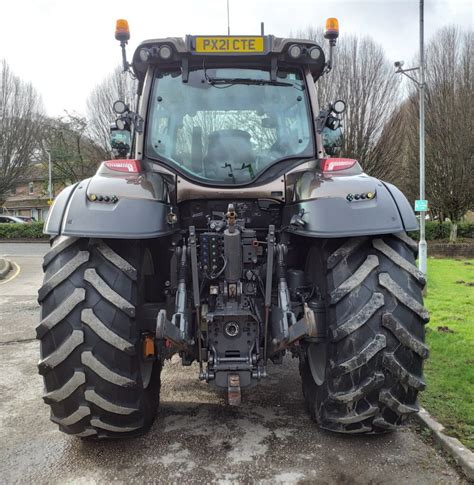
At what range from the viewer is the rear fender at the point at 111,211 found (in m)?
2.71

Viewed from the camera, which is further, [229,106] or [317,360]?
[229,106]

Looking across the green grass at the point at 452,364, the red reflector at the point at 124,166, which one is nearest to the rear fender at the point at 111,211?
the red reflector at the point at 124,166

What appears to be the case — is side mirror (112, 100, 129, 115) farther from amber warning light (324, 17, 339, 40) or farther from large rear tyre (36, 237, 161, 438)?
amber warning light (324, 17, 339, 40)

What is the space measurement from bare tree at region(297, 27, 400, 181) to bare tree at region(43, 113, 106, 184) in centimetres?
1835

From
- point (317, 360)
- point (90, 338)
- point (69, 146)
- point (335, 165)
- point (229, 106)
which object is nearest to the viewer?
point (90, 338)

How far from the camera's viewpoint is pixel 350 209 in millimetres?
2795

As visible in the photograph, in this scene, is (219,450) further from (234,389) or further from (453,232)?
(453,232)

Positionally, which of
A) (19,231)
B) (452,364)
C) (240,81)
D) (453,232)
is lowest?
(19,231)

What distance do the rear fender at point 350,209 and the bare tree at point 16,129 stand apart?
110 feet

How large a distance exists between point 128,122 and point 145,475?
8.13 ft

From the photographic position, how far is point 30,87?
1257 inches

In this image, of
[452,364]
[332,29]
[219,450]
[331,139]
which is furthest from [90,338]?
[452,364]

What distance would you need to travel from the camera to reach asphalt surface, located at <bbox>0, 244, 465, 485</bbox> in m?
2.80

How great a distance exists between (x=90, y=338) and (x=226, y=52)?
2195 mm
